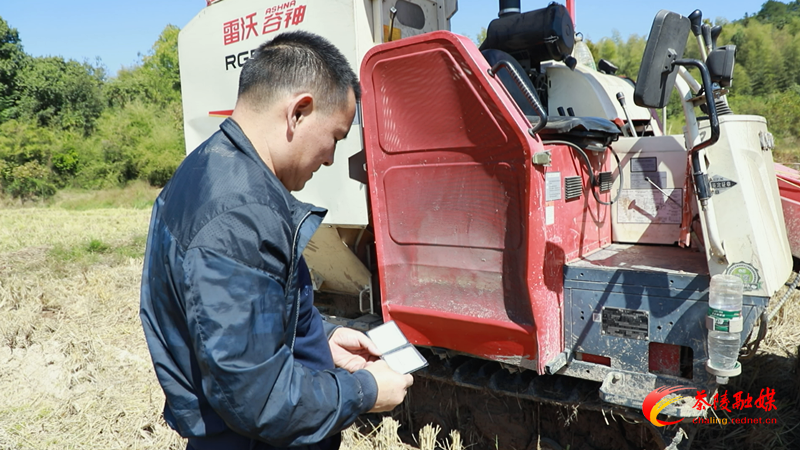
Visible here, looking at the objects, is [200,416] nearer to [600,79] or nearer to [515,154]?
[515,154]

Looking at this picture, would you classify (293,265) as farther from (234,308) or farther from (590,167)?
(590,167)

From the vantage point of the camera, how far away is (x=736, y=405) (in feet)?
11.6

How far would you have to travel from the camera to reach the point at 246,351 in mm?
1091

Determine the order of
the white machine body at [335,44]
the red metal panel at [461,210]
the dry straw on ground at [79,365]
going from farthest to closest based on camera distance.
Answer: the dry straw on ground at [79,365] → the white machine body at [335,44] → the red metal panel at [461,210]

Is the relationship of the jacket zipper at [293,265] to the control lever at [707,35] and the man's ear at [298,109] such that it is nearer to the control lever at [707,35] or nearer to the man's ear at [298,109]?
the man's ear at [298,109]

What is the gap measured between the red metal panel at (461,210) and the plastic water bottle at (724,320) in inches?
26.9

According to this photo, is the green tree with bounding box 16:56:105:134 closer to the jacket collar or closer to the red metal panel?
the red metal panel

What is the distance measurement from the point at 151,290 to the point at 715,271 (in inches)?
89.7

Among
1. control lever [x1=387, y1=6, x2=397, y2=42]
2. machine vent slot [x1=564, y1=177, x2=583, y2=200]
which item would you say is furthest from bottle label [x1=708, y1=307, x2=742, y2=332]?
control lever [x1=387, y1=6, x2=397, y2=42]

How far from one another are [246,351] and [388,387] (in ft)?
1.43

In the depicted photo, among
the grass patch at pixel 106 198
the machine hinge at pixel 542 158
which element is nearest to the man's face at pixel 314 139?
the machine hinge at pixel 542 158

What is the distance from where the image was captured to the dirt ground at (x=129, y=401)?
3.21 metres

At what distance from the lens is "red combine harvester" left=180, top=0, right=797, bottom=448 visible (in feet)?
8.07
